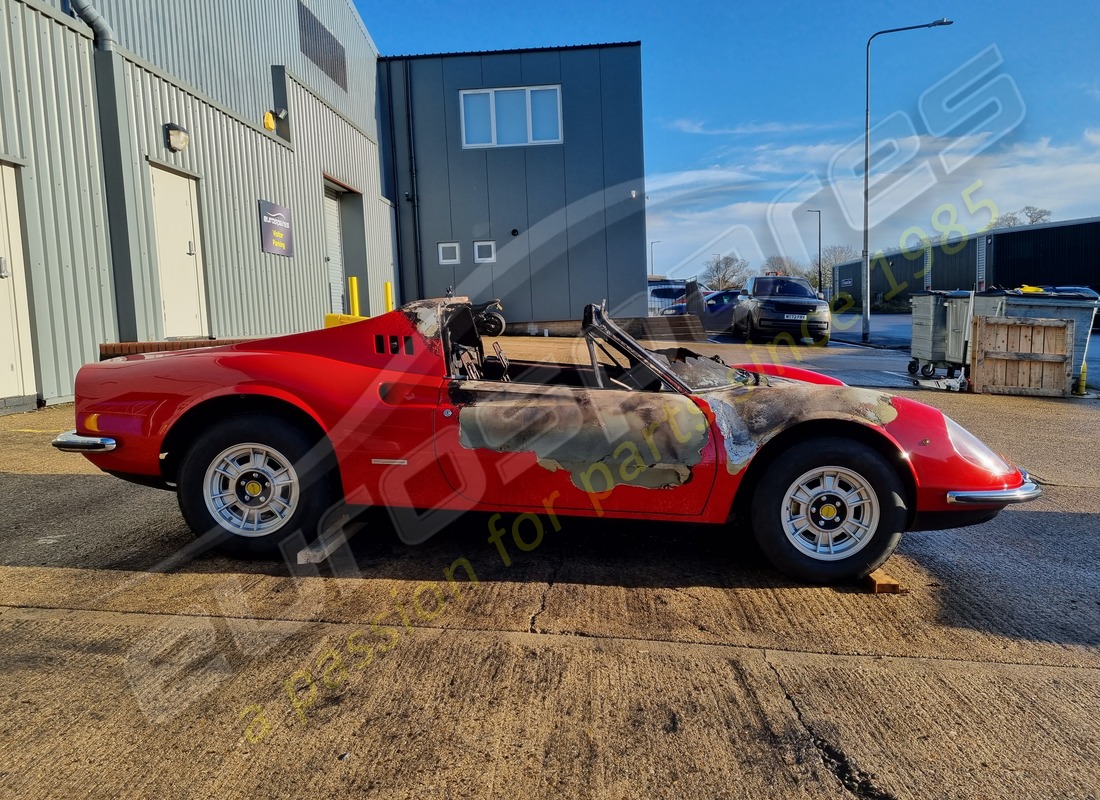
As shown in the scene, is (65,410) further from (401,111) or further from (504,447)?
(401,111)

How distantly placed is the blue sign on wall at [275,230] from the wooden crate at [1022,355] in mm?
11267

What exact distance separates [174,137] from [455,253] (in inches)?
436

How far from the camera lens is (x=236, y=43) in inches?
540

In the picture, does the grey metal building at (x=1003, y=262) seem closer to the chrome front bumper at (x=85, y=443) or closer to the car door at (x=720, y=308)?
the car door at (x=720, y=308)

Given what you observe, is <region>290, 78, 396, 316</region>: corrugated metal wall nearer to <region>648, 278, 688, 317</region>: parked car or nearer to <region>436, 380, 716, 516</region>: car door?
<region>648, 278, 688, 317</region>: parked car

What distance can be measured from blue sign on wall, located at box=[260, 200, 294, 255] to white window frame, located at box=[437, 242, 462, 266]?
7.14 metres

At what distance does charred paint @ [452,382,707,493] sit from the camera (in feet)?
11.4

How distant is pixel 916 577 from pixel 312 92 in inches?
613

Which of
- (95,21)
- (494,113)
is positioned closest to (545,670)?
(95,21)

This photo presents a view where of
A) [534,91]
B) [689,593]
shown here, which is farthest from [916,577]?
[534,91]

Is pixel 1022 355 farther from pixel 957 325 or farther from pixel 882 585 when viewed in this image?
pixel 882 585

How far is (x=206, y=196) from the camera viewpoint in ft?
36.8

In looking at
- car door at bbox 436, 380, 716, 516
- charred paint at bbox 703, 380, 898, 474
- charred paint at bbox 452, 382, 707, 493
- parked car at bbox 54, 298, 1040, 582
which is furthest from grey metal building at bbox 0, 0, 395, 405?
charred paint at bbox 703, 380, 898, 474

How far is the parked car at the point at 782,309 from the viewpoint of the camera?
1914 centimetres
